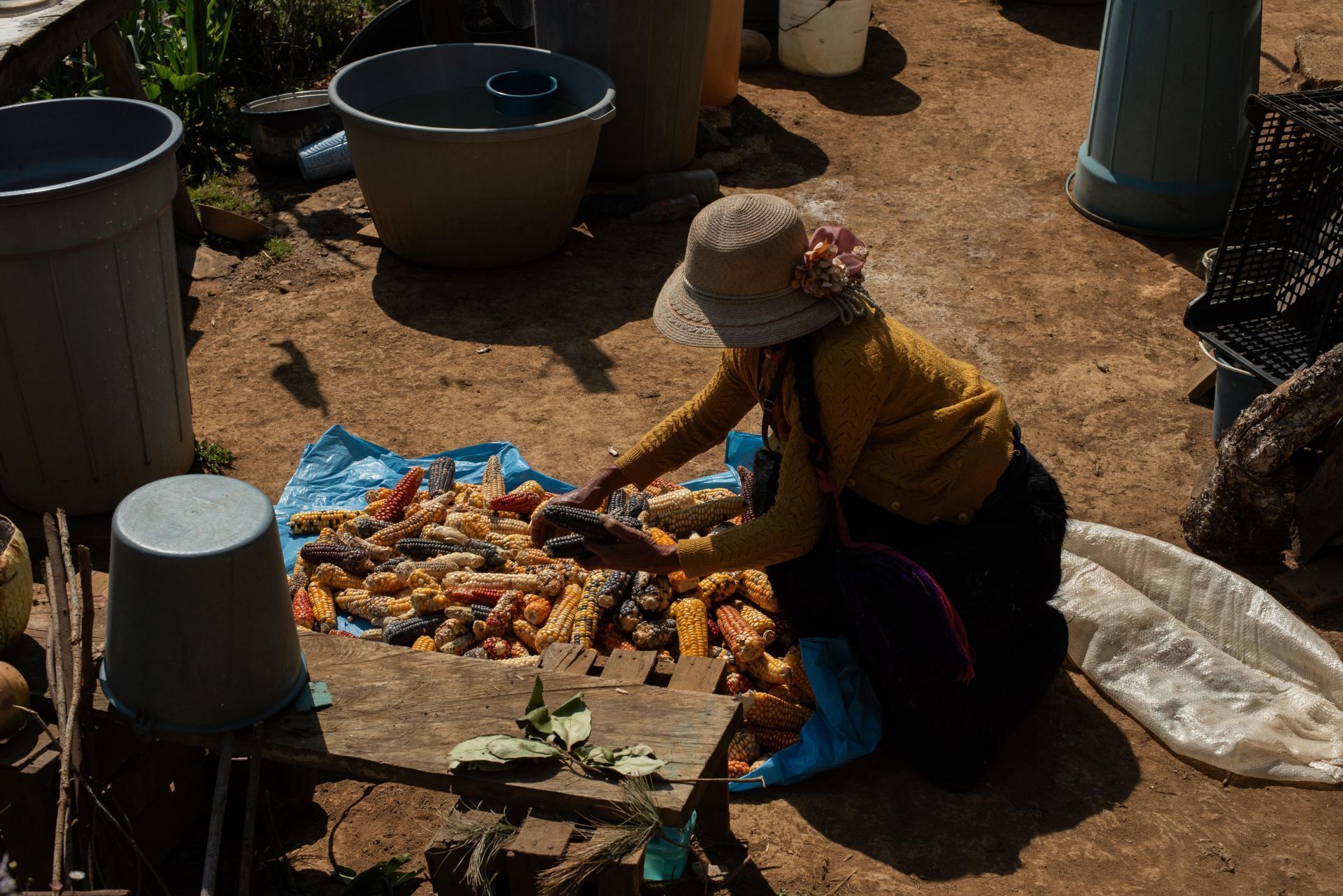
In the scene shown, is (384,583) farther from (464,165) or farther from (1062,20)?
(1062,20)

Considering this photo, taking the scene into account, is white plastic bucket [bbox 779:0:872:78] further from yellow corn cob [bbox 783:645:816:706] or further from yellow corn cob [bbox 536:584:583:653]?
yellow corn cob [bbox 783:645:816:706]

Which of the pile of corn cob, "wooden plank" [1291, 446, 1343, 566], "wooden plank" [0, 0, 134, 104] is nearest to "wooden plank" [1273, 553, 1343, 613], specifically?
"wooden plank" [1291, 446, 1343, 566]

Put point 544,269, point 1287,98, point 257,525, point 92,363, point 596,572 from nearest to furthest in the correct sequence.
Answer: point 257,525, point 596,572, point 92,363, point 1287,98, point 544,269

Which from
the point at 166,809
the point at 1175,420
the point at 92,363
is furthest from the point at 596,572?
the point at 1175,420

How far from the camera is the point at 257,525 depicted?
2.76 meters

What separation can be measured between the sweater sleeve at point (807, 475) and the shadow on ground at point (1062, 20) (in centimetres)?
802

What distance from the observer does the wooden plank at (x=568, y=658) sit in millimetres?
3404

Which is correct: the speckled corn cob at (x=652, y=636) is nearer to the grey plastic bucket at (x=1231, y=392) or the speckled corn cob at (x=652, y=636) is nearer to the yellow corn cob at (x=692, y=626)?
the yellow corn cob at (x=692, y=626)

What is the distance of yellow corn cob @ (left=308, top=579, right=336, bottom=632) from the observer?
428 centimetres

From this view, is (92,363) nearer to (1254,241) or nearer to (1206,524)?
(1206,524)

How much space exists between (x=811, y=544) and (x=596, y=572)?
998 mm

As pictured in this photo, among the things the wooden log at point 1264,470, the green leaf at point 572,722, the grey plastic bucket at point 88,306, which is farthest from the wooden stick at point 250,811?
the wooden log at point 1264,470

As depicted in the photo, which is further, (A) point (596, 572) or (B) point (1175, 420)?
(B) point (1175, 420)

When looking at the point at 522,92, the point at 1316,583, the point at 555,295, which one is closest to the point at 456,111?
the point at 522,92
